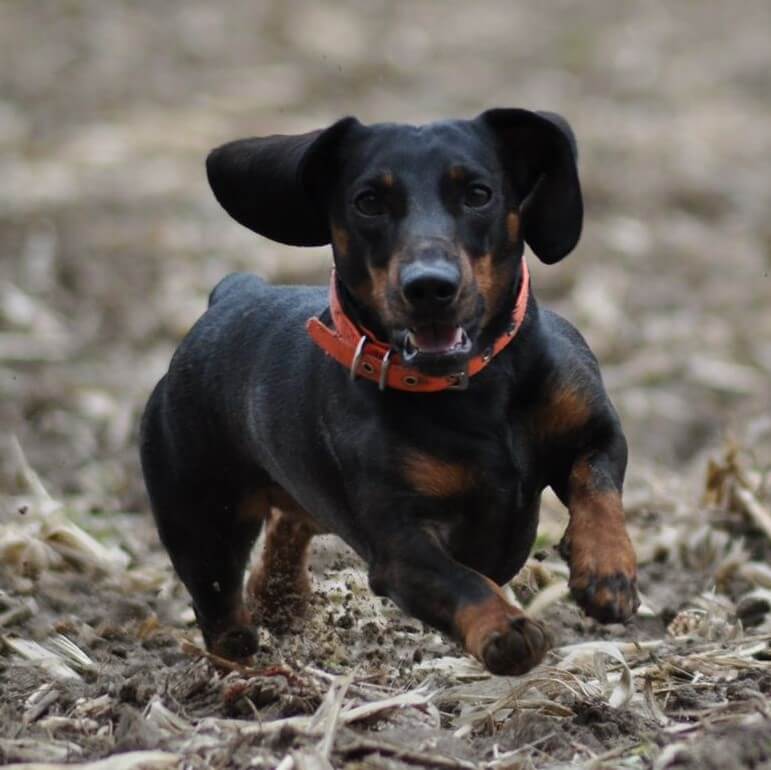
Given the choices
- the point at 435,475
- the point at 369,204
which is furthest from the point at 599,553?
the point at 369,204

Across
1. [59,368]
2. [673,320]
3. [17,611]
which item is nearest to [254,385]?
[17,611]

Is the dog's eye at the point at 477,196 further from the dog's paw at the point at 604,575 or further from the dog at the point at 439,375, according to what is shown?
the dog's paw at the point at 604,575

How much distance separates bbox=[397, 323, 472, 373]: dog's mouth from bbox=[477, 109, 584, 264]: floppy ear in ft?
2.14

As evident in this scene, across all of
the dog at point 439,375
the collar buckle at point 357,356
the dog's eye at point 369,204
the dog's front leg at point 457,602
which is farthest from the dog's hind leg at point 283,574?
the dog's eye at point 369,204

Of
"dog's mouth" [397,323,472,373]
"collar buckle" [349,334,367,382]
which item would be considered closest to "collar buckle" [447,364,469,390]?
"dog's mouth" [397,323,472,373]

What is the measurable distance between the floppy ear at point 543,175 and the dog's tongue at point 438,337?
2.14ft

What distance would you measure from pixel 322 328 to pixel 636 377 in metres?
6.27

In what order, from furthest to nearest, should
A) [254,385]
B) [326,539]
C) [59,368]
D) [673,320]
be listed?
[673,320] < [59,368] < [326,539] < [254,385]

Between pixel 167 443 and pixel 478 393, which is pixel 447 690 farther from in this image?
pixel 167 443

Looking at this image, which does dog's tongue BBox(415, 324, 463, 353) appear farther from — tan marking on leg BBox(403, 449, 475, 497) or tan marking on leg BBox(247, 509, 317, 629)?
tan marking on leg BBox(247, 509, 317, 629)

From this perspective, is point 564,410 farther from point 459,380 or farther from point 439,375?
point 439,375

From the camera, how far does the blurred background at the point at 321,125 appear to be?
11758mm

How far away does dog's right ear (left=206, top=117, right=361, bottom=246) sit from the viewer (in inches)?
243

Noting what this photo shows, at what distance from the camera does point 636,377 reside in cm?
1209
